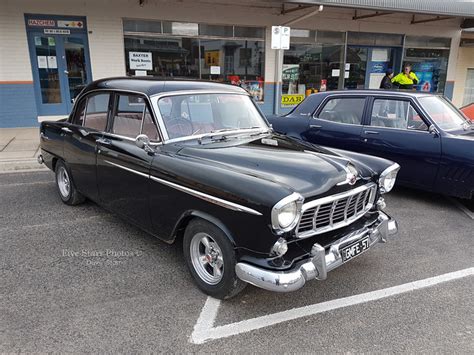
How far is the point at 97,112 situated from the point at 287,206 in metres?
2.99

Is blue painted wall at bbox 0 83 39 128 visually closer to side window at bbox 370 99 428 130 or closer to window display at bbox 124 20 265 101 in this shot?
window display at bbox 124 20 265 101

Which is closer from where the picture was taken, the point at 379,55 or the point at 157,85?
the point at 157,85

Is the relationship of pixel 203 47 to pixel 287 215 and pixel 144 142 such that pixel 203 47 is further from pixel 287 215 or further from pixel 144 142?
pixel 287 215

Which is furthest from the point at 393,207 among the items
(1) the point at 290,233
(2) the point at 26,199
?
(2) the point at 26,199

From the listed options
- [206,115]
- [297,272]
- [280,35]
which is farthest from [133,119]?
[280,35]

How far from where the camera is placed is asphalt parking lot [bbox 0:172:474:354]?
2.82 meters

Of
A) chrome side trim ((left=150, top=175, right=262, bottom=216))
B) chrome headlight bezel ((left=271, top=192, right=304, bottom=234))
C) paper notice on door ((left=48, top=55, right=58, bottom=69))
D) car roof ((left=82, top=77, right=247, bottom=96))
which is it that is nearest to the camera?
chrome headlight bezel ((left=271, top=192, right=304, bottom=234))

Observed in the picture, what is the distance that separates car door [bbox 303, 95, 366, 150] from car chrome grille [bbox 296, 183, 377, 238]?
2786 millimetres

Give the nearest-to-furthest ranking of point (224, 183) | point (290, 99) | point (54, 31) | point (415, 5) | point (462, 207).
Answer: point (224, 183) < point (462, 207) < point (54, 31) < point (415, 5) < point (290, 99)

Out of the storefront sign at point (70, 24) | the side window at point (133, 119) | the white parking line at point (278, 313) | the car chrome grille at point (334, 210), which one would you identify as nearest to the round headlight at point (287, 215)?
the car chrome grille at point (334, 210)

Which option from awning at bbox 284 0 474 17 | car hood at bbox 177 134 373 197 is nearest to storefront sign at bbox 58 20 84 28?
awning at bbox 284 0 474 17

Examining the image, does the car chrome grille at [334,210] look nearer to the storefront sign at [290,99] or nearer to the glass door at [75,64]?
the glass door at [75,64]

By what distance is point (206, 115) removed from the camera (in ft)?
A: 13.5

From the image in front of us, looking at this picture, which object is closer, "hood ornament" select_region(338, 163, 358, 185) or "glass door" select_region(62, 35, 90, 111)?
"hood ornament" select_region(338, 163, 358, 185)
